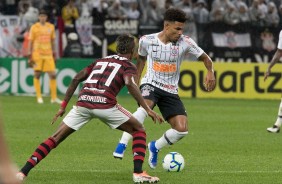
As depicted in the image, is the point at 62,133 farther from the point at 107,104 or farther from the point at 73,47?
the point at 73,47

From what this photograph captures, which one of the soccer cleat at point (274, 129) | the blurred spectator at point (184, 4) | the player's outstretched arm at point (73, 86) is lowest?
the soccer cleat at point (274, 129)

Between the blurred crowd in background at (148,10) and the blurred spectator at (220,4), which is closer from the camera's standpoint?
the blurred crowd in background at (148,10)

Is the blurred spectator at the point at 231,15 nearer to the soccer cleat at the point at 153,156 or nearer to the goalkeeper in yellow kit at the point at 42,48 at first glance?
the goalkeeper in yellow kit at the point at 42,48

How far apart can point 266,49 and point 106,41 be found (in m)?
5.11

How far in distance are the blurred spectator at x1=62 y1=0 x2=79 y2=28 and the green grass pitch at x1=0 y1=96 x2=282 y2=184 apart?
247 inches

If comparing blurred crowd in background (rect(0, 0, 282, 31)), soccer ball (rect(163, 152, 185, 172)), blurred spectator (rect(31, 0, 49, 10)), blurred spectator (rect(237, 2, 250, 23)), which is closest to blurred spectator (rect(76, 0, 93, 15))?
blurred crowd in background (rect(0, 0, 282, 31))

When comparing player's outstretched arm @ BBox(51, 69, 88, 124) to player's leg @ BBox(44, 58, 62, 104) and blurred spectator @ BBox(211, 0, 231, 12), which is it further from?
blurred spectator @ BBox(211, 0, 231, 12)

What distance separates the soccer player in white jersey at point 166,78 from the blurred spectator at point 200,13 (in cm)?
1852

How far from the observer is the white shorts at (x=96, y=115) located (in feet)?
25.7

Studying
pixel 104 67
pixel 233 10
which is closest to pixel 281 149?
pixel 104 67

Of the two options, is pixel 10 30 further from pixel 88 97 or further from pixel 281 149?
pixel 88 97

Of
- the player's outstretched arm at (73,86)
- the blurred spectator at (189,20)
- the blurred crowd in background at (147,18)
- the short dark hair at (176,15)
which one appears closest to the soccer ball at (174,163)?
the short dark hair at (176,15)

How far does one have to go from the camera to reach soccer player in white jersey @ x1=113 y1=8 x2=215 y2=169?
30.5ft

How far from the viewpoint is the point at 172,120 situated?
9.35 metres
